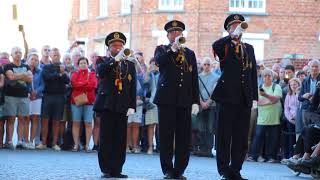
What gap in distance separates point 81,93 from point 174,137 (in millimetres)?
6749

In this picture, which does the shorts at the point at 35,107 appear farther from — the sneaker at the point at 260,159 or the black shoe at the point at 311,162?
the black shoe at the point at 311,162

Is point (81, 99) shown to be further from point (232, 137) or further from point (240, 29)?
point (240, 29)

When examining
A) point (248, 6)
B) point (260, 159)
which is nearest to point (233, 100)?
point (260, 159)

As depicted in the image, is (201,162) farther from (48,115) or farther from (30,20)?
(30,20)

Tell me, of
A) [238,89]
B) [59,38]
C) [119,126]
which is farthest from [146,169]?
[59,38]

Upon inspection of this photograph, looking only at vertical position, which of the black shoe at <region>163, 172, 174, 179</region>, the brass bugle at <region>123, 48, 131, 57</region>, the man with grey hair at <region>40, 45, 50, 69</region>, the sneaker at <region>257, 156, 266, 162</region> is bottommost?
the black shoe at <region>163, 172, 174, 179</region>

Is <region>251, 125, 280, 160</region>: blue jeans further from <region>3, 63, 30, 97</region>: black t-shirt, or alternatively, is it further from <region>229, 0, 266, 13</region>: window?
<region>229, 0, 266, 13</region>: window

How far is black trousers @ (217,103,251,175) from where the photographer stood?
13.4m

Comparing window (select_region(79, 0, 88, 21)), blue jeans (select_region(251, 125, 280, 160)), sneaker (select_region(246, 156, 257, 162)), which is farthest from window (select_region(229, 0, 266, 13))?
sneaker (select_region(246, 156, 257, 162))

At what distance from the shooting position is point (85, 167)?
15750 mm

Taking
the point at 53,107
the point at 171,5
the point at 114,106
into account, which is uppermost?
the point at 171,5

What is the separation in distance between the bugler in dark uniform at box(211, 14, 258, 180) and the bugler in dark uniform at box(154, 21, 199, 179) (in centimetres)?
61

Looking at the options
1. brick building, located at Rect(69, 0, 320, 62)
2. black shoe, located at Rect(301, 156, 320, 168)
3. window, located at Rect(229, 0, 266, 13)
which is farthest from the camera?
brick building, located at Rect(69, 0, 320, 62)

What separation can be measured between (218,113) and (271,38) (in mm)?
23598
